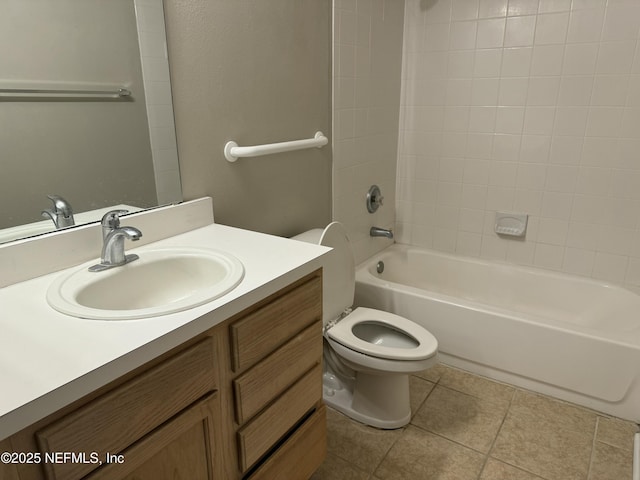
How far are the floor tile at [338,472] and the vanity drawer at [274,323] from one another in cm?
69

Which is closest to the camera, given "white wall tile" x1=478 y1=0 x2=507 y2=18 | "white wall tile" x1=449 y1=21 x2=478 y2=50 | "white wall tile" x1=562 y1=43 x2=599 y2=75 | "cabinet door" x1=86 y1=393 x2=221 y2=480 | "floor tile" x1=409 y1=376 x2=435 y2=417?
"cabinet door" x1=86 y1=393 x2=221 y2=480

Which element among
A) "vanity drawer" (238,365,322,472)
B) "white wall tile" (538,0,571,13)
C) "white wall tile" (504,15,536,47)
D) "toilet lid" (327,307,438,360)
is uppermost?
"white wall tile" (538,0,571,13)

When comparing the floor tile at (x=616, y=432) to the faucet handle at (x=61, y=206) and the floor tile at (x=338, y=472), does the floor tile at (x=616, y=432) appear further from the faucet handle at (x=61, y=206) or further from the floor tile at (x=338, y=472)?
the faucet handle at (x=61, y=206)

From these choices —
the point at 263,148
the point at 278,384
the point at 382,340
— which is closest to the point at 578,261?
the point at 382,340

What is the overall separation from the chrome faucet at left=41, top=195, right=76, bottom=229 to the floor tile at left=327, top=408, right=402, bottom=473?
1.25m

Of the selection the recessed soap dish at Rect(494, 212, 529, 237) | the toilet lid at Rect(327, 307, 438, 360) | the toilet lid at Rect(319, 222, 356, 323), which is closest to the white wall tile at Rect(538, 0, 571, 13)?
the recessed soap dish at Rect(494, 212, 529, 237)

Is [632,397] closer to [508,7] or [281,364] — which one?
[281,364]

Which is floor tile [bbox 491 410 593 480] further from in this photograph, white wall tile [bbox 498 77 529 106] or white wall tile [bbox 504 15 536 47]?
white wall tile [bbox 504 15 536 47]

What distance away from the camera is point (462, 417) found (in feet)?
6.35

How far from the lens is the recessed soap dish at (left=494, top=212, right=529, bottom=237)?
2502 mm

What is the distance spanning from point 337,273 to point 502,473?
941 mm

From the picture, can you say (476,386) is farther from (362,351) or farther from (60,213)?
(60,213)

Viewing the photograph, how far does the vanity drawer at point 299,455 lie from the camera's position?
1.24 metres

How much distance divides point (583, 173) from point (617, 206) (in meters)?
0.22
